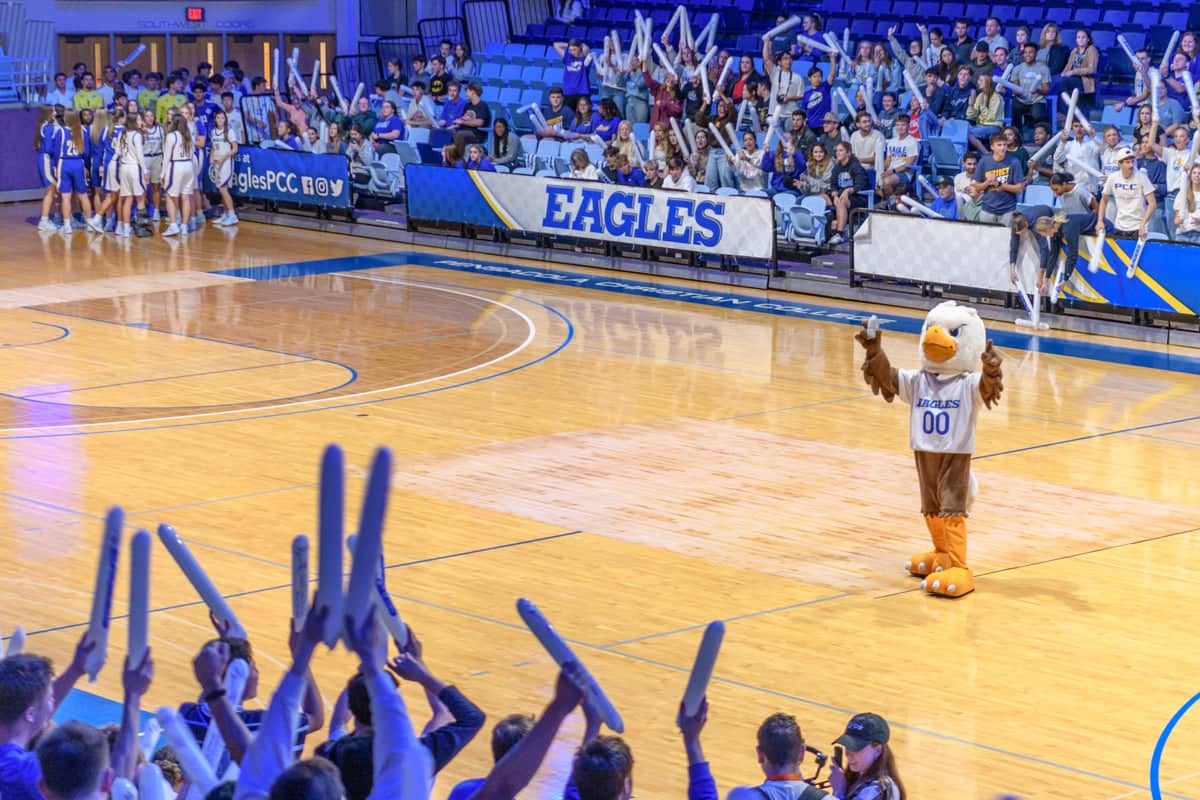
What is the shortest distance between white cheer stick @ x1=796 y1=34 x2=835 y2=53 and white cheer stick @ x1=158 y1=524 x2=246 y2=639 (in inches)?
890

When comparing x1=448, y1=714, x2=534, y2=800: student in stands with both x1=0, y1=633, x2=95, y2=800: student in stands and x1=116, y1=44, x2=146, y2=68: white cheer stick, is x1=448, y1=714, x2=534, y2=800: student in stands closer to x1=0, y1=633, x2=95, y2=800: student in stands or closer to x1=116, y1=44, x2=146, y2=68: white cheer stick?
x1=0, y1=633, x2=95, y2=800: student in stands

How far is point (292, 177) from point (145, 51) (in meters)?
9.58

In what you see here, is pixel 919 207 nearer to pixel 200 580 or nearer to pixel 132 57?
pixel 132 57

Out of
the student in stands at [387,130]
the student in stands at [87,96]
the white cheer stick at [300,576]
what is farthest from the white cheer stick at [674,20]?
the white cheer stick at [300,576]

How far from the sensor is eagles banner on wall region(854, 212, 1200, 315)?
19.3 m

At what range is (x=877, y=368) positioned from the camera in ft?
37.5

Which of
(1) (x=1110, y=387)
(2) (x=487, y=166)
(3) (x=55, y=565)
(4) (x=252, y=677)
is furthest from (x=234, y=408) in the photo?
(4) (x=252, y=677)

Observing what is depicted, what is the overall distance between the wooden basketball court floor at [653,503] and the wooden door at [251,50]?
15.3 meters

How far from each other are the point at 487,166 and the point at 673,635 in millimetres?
15922

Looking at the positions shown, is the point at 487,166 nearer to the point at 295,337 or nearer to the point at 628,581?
the point at 295,337

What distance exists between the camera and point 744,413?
16.2 metres

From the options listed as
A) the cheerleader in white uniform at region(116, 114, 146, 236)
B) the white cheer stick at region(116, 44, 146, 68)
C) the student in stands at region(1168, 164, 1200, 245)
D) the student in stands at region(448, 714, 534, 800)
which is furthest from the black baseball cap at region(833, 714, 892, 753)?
the white cheer stick at region(116, 44, 146, 68)

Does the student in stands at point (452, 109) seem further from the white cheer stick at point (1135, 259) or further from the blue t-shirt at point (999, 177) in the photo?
the white cheer stick at point (1135, 259)

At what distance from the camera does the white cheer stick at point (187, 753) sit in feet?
12.5
